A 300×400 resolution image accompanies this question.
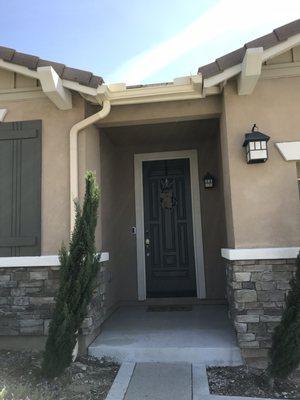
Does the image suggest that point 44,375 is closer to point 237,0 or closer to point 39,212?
point 39,212

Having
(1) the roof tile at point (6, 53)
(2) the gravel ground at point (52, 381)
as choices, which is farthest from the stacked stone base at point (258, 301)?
(1) the roof tile at point (6, 53)

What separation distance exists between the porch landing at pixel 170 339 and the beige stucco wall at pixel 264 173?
1057 millimetres

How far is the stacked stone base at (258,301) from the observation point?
3906 mm

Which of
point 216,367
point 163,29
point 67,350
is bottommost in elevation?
point 216,367

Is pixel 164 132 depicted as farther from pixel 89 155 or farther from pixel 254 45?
pixel 254 45

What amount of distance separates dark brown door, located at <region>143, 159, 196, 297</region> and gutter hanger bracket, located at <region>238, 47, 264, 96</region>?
213 centimetres

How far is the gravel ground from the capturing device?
128 inches

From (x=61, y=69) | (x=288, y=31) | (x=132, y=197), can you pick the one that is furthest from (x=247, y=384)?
(x=61, y=69)

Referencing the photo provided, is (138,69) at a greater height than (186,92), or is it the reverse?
(138,69)

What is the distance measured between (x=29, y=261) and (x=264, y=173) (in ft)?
8.96

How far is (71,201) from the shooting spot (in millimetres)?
4305

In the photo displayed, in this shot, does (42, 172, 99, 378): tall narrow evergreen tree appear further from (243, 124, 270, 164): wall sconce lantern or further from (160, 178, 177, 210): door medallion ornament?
(160, 178, 177, 210): door medallion ornament

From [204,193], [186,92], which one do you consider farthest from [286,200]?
[204,193]

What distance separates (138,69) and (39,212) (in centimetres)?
285
